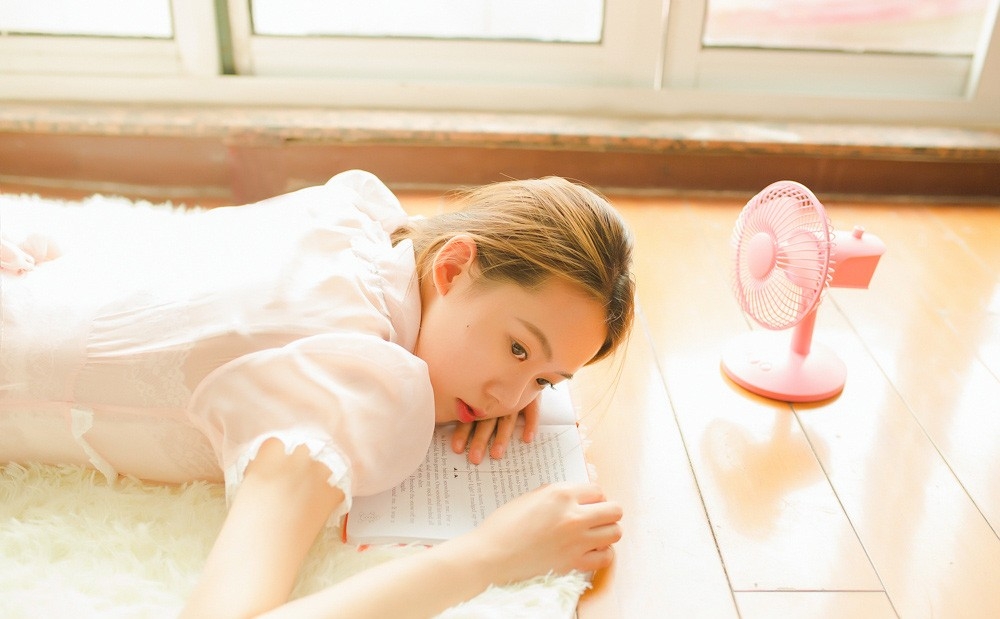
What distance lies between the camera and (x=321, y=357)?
3.10 ft

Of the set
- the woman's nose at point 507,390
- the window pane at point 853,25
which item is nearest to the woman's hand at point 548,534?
the woman's nose at point 507,390

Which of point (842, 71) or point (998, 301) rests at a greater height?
point (842, 71)

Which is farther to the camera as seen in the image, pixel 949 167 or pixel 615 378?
pixel 949 167

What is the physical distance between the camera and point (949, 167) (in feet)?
7.09

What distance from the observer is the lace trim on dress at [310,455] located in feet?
2.89

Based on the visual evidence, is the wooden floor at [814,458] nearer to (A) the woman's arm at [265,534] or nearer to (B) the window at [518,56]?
(A) the woman's arm at [265,534]

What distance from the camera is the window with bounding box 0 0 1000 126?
219cm

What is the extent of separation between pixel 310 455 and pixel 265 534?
90mm

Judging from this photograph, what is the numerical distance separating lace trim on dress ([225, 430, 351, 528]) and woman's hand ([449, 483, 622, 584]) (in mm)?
152

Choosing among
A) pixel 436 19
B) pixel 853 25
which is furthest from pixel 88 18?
pixel 853 25

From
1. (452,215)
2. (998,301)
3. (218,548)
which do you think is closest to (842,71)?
(998,301)

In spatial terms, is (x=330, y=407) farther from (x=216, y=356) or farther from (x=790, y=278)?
(x=790, y=278)

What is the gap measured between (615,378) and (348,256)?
471 mm

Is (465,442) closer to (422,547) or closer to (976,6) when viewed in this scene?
(422,547)
